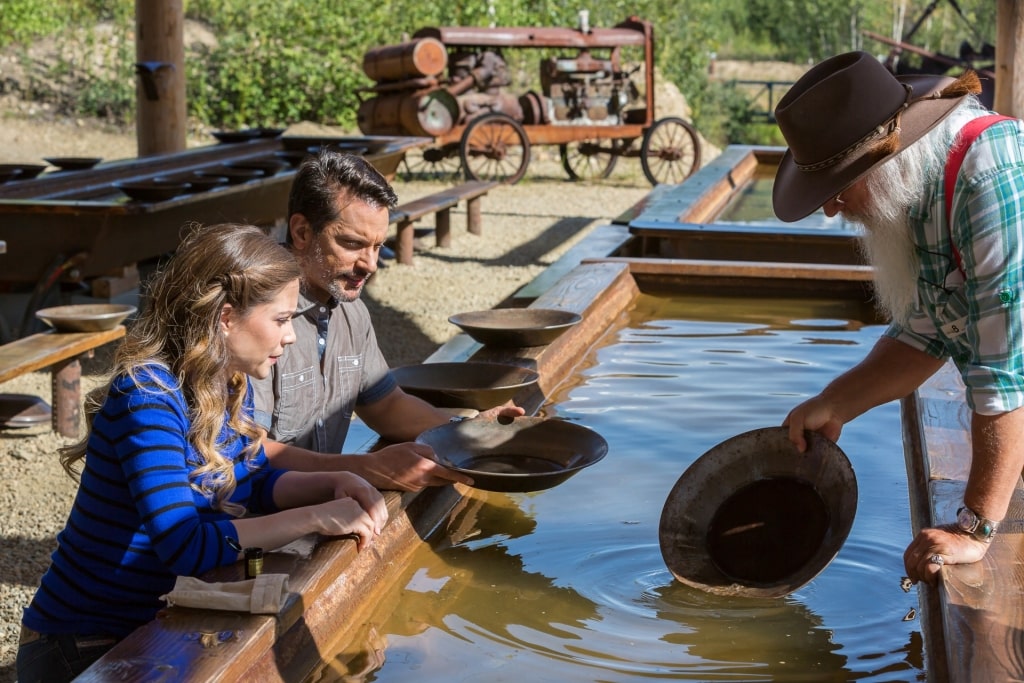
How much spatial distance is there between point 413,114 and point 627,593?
10.9 meters

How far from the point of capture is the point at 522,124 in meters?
14.6

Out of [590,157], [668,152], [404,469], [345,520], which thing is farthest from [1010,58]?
[590,157]

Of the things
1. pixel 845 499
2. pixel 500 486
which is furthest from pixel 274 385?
pixel 845 499

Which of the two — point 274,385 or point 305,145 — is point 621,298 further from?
point 305,145

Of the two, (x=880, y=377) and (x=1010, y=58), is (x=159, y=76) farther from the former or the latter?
(x=880, y=377)

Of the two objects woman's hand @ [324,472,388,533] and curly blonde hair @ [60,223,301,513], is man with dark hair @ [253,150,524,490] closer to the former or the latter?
woman's hand @ [324,472,388,533]

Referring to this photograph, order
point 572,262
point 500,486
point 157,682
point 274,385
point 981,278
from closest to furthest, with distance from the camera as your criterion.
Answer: point 157,682
point 981,278
point 500,486
point 274,385
point 572,262

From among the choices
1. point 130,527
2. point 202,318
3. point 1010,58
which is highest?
point 1010,58

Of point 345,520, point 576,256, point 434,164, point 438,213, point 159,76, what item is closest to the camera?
point 345,520

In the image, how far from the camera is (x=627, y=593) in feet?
9.98

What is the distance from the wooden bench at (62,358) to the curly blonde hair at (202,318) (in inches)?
111

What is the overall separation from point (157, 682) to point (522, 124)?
13.1 m

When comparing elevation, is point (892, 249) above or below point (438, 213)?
above

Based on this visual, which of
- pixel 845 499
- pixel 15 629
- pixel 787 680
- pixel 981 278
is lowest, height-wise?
pixel 15 629
